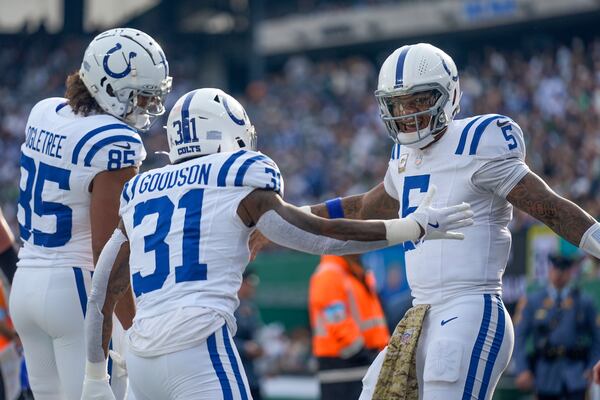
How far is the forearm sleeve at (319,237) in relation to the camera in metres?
4.18

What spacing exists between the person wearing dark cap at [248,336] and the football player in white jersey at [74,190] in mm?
3689

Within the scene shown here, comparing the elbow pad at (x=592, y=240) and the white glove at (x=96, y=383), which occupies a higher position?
the elbow pad at (x=592, y=240)

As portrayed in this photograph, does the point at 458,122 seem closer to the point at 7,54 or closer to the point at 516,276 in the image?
the point at 516,276

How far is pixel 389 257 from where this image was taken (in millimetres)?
12516

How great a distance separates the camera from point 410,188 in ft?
16.2

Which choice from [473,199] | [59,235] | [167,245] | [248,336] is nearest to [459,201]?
[473,199]

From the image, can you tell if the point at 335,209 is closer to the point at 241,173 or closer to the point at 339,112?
the point at 241,173

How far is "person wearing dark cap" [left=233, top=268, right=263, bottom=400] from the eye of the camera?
350 inches

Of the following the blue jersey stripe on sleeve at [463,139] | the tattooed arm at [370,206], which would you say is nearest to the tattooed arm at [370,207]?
the tattooed arm at [370,206]

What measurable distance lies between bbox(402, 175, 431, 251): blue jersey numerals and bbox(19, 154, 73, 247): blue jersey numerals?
1.49m

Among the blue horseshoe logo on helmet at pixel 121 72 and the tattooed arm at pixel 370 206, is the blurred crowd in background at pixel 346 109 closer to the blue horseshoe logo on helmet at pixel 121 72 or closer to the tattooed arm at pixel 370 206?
the tattooed arm at pixel 370 206

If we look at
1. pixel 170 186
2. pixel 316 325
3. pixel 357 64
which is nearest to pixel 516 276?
pixel 316 325

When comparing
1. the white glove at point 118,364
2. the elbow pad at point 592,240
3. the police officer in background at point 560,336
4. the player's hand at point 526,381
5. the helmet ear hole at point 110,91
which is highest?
the helmet ear hole at point 110,91

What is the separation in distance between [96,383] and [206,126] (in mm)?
1194
